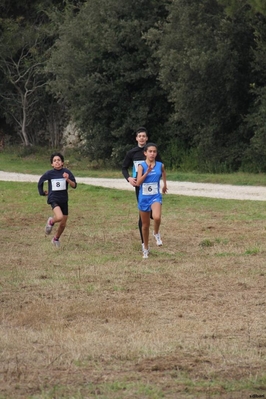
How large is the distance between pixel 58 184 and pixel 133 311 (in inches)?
232

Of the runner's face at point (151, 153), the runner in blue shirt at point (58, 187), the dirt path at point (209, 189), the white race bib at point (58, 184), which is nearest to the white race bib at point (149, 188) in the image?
the runner's face at point (151, 153)

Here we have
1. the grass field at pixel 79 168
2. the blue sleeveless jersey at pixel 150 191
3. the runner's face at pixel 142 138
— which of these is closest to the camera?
the blue sleeveless jersey at pixel 150 191

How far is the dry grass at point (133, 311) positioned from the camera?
681 cm

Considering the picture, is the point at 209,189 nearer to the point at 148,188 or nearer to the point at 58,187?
the point at 58,187

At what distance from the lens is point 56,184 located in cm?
1529

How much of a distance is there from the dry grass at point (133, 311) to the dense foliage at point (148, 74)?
10.6 metres

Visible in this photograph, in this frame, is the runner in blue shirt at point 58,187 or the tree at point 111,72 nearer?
the runner in blue shirt at point 58,187

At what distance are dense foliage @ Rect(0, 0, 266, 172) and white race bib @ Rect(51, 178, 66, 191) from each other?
10860mm

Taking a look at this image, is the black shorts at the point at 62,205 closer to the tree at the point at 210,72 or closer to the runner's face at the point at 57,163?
the runner's face at the point at 57,163

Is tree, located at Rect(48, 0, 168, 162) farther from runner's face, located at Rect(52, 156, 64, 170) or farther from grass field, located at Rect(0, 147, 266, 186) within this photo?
runner's face, located at Rect(52, 156, 64, 170)

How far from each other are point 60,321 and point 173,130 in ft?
88.5

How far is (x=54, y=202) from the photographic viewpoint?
15.4m

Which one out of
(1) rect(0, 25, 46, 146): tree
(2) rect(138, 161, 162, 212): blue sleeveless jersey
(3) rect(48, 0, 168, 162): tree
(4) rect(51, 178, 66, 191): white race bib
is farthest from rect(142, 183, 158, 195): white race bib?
(1) rect(0, 25, 46, 146): tree

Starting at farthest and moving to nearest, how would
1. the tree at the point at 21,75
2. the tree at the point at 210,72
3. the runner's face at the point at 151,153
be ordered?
the tree at the point at 21,75, the tree at the point at 210,72, the runner's face at the point at 151,153
